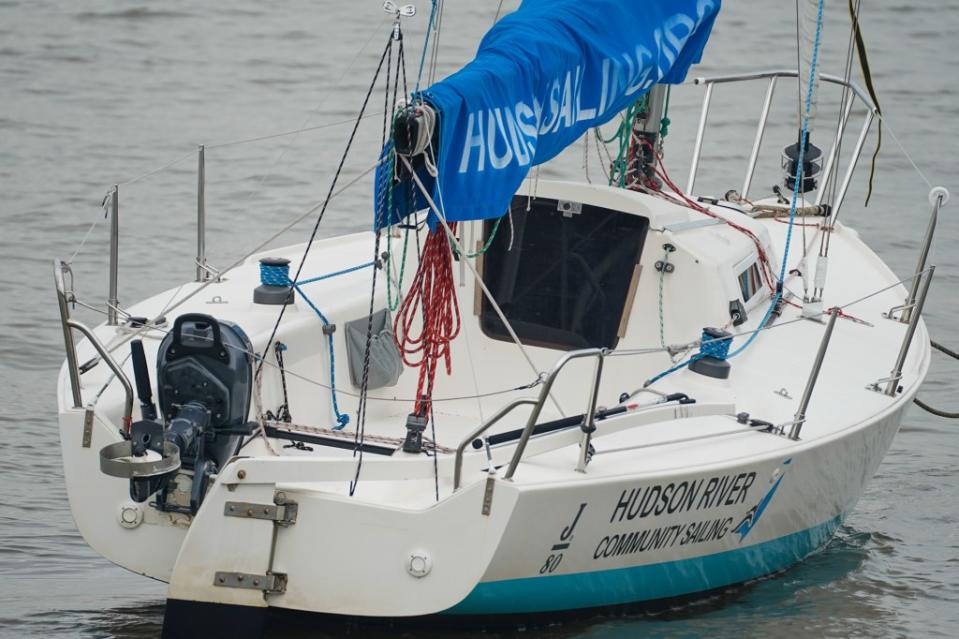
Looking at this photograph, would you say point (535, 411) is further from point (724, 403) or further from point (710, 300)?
point (710, 300)

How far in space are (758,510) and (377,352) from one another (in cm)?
191

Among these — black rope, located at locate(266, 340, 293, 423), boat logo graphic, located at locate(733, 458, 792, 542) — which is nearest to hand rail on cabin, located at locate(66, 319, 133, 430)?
black rope, located at locate(266, 340, 293, 423)

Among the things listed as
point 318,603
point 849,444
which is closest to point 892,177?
point 849,444

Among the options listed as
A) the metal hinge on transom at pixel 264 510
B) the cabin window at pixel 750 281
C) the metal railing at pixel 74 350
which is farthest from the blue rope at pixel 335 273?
the metal hinge on transom at pixel 264 510

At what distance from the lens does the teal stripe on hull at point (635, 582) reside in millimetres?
5254

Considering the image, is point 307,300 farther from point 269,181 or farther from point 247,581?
point 269,181

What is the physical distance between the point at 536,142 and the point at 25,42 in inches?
467

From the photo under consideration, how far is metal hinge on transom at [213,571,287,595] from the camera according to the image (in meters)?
5.05

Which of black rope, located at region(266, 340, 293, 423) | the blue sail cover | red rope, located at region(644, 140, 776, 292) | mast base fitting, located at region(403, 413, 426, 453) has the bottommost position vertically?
black rope, located at region(266, 340, 293, 423)

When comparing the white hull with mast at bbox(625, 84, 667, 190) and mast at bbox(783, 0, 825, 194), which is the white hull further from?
mast at bbox(783, 0, 825, 194)

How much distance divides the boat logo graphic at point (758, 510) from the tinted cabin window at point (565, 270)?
4.39 ft

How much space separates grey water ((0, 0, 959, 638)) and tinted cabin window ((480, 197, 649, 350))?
1131mm

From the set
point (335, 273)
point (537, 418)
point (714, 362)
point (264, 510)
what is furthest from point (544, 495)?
point (335, 273)

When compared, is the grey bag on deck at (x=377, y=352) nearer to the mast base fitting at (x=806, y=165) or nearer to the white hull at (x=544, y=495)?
the white hull at (x=544, y=495)
